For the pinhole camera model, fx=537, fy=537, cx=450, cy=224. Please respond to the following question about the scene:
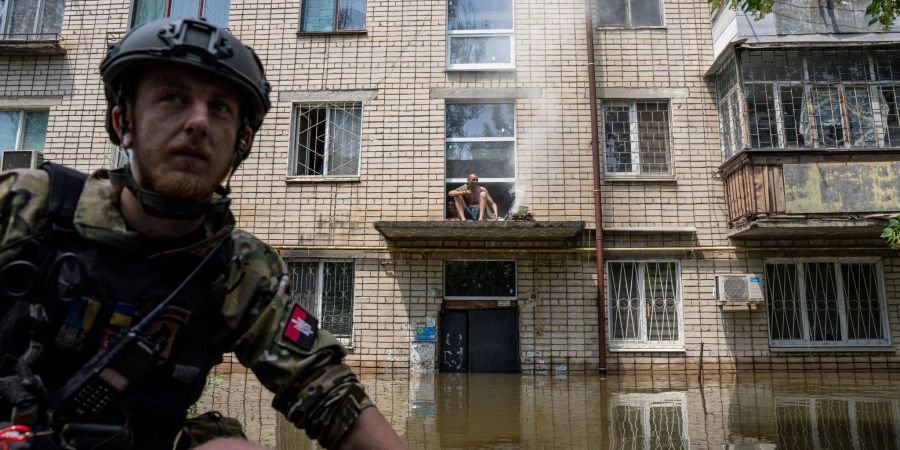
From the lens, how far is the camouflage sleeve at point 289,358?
1324 mm

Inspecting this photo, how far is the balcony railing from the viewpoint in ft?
25.1

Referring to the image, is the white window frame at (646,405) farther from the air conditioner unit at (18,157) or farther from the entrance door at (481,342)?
the air conditioner unit at (18,157)

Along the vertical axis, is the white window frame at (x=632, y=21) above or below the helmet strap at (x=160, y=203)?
above

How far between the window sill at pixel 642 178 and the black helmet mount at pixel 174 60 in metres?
8.04

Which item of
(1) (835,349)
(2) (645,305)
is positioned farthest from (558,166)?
(1) (835,349)

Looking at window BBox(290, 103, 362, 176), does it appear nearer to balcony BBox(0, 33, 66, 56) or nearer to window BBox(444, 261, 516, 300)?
window BBox(444, 261, 516, 300)

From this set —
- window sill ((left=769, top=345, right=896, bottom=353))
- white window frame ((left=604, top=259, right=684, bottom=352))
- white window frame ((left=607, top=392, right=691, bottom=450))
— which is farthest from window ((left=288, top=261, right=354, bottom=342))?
window sill ((left=769, top=345, right=896, bottom=353))

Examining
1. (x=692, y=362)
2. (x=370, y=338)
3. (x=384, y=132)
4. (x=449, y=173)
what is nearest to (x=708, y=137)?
(x=692, y=362)

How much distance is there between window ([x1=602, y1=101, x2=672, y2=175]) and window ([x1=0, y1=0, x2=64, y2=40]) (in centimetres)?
1015

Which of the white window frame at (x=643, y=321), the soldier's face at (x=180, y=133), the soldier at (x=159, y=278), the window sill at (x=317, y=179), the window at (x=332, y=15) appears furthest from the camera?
the window at (x=332, y=15)

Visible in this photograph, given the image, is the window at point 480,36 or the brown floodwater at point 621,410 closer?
the brown floodwater at point 621,410

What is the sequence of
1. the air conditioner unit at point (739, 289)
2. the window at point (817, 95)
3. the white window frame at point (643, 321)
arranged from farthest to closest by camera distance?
the white window frame at point (643, 321), the window at point (817, 95), the air conditioner unit at point (739, 289)

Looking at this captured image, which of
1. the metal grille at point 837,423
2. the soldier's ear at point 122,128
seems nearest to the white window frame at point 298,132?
the metal grille at point 837,423

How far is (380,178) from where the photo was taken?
8.96m
